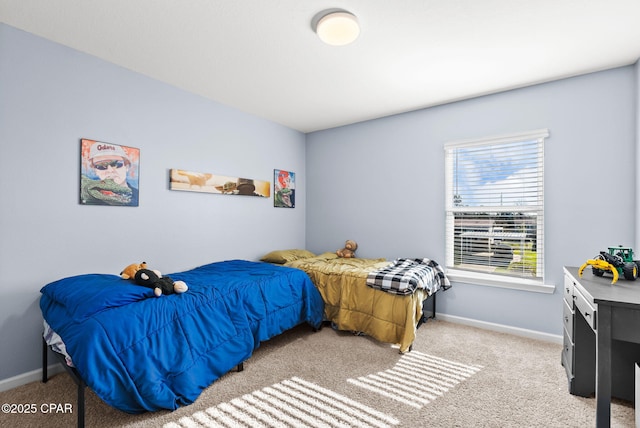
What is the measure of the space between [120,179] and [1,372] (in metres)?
1.52

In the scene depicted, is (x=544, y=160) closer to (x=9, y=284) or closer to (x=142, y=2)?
(x=142, y=2)

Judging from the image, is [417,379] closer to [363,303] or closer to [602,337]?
[363,303]

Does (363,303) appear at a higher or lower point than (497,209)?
lower

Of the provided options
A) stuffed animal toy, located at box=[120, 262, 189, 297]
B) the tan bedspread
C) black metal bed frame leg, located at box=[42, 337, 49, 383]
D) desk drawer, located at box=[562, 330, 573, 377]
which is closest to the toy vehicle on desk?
desk drawer, located at box=[562, 330, 573, 377]

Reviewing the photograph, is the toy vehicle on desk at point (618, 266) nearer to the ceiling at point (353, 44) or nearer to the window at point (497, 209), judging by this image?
the window at point (497, 209)

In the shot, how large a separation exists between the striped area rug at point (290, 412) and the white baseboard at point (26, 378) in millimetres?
1220

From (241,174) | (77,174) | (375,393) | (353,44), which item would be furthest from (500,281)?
(77,174)

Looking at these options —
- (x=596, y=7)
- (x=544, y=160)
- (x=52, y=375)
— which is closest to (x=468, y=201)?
(x=544, y=160)

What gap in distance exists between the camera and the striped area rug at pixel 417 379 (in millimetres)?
2035

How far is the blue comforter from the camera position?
166 centimetres

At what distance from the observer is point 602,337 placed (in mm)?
1518

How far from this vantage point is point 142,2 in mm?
1836

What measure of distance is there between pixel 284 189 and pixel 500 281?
2765 millimetres

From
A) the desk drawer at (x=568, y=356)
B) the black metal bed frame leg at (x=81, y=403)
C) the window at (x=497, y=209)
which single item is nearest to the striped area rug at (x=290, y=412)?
the black metal bed frame leg at (x=81, y=403)
